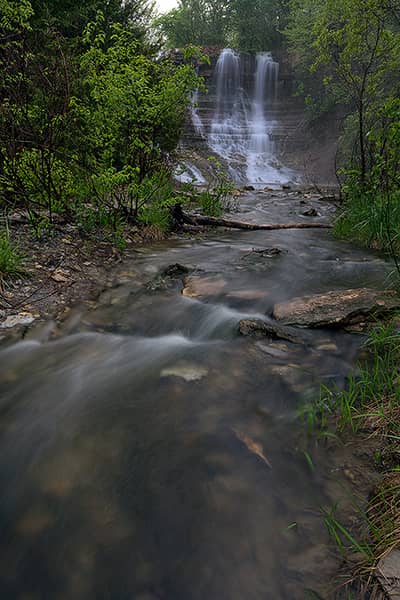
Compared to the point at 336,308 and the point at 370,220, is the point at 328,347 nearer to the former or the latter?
the point at 336,308

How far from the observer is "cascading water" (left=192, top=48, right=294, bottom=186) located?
19.4 m

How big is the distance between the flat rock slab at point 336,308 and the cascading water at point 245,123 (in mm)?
15476

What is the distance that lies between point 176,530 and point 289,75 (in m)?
29.9

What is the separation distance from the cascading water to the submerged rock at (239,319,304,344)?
15878 millimetres

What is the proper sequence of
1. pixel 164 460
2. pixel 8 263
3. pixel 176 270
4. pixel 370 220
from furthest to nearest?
1. pixel 370 220
2. pixel 176 270
3. pixel 8 263
4. pixel 164 460

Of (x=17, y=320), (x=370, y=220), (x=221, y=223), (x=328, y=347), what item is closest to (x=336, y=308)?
(x=328, y=347)

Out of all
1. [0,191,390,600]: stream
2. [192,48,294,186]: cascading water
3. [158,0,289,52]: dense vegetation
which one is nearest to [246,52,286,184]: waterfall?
[192,48,294,186]: cascading water

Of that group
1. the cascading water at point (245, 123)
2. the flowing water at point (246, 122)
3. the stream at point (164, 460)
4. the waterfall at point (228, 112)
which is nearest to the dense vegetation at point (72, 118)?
the stream at point (164, 460)

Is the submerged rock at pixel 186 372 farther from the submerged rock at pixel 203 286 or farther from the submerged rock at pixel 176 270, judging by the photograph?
the submerged rock at pixel 176 270

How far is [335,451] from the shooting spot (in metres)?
1.60

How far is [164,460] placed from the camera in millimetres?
1592

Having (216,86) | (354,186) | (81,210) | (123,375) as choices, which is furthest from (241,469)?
(216,86)

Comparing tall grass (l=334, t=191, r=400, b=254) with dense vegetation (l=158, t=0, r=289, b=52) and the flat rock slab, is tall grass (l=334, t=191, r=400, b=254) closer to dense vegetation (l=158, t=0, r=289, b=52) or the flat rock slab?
the flat rock slab

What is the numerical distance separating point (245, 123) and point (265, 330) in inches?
951
